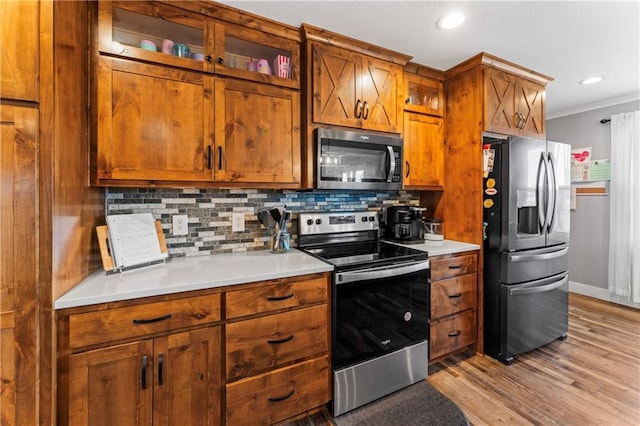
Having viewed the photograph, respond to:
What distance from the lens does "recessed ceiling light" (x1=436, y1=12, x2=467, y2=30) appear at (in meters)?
1.70

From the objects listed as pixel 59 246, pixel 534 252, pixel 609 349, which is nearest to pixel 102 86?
pixel 59 246

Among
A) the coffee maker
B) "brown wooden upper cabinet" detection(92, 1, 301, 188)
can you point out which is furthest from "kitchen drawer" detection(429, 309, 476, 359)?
"brown wooden upper cabinet" detection(92, 1, 301, 188)

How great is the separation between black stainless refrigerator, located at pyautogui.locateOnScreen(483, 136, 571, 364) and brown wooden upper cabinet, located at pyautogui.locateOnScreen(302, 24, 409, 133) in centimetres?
89

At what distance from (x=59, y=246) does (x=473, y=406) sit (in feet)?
7.88

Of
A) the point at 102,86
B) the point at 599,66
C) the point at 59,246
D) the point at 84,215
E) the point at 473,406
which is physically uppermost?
the point at 599,66

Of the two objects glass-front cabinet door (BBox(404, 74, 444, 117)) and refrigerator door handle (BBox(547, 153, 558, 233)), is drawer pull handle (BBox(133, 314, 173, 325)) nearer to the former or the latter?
glass-front cabinet door (BBox(404, 74, 444, 117))

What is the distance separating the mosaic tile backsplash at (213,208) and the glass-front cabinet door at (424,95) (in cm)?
111

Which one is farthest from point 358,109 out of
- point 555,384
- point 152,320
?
point 555,384

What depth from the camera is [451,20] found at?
175 centimetres

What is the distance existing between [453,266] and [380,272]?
81 cm

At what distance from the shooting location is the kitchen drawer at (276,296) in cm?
137

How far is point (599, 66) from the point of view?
2.44 m

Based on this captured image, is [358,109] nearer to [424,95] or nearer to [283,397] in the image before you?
[424,95]

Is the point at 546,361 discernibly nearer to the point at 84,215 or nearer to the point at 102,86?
the point at 84,215
